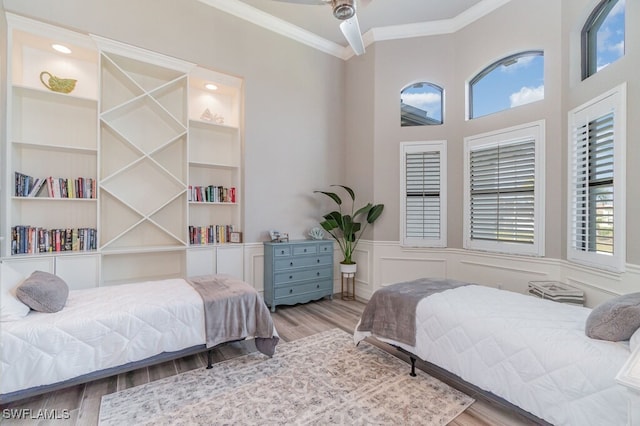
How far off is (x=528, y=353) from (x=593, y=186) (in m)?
2.08

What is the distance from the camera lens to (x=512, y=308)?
211cm

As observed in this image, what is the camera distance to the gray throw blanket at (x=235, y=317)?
2.44 m

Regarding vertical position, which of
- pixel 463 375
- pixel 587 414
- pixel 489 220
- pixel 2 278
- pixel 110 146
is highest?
pixel 110 146

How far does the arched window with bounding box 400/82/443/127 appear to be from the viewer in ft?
14.4

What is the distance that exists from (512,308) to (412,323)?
28.4 inches

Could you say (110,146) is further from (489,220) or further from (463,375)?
(489,220)

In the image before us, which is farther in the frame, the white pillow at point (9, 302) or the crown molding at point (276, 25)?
the crown molding at point (276, 25)

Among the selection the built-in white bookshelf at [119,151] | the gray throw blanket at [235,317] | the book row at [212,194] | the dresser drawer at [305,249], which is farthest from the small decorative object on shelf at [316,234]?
the gray throw blanket at [235,317]

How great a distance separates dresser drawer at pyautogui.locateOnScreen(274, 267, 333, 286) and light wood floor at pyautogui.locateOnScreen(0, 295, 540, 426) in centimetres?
57

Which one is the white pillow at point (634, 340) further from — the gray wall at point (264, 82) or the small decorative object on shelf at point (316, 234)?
the gray wall at point (264, 82)

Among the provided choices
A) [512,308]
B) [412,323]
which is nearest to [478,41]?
[512,308]

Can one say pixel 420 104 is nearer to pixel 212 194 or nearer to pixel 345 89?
pixel 345 89

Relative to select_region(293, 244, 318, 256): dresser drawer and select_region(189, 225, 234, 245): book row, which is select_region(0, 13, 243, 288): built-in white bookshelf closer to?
select_region(189, 225, 234, 245): book row

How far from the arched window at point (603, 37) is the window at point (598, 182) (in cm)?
44
